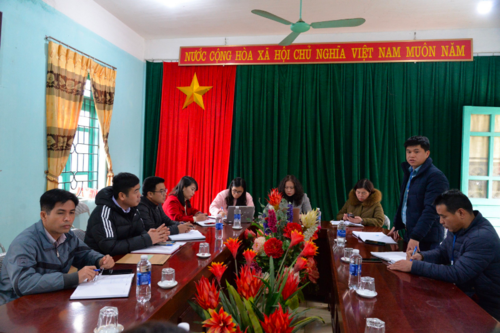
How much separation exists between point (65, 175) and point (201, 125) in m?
2.06

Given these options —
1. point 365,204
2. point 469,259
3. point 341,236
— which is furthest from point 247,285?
point 365,204

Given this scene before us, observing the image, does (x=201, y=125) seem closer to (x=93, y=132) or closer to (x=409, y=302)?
(x=93, y=132)

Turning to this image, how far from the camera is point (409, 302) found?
4.58 feet

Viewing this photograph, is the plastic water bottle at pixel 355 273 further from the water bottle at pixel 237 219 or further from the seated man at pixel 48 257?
the water bottle at pixel 237 219

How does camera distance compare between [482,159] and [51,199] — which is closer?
[51,199]

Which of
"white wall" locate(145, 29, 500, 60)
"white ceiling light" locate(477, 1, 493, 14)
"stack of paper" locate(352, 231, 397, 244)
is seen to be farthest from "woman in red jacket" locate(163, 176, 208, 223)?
"white ceiling light" locate(477, 1, 493, 14)

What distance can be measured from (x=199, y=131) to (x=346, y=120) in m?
2.18

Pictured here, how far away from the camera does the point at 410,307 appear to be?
1.35m

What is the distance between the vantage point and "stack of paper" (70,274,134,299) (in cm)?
133

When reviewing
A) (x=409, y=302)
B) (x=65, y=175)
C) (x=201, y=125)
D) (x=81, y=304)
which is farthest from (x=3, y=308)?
(x=201, y=125)

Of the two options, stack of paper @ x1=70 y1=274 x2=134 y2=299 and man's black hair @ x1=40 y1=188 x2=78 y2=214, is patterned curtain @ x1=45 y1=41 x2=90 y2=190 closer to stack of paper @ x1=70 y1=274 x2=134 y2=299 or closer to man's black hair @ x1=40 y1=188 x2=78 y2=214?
man's black hair @ x1=40 y1=188 x2=78 y2=214

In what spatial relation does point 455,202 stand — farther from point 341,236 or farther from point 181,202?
point 181,202

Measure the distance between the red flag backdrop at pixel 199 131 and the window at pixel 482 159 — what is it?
3195mm

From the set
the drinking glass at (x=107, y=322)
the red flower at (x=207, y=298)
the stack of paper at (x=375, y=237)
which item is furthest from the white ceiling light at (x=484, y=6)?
the drinking glass at (x=107, y=322)
